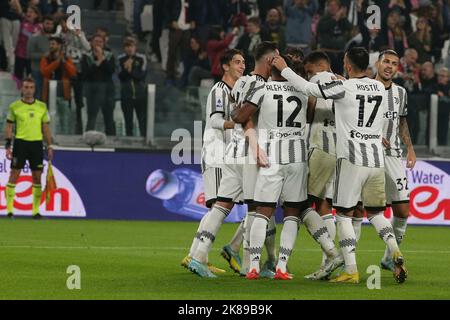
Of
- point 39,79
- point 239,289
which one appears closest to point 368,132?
point 239,289

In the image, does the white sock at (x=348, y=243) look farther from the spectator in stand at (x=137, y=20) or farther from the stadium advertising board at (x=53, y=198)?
the spectator in stand at (x=137, y=20)

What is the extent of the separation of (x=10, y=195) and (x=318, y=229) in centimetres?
996

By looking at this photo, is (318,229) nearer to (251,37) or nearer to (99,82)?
(99,82)

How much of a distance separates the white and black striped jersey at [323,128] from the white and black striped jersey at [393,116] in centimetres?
72

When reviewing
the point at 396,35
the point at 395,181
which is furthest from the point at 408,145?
the point at 396,35

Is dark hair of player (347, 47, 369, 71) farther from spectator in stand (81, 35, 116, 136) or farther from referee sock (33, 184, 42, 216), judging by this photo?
spectator in stand (81, 35, 116, 136)

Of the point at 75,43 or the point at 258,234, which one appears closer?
the point at 258,234

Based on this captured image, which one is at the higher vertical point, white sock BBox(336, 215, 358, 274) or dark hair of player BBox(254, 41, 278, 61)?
dark hair of player BBox(254, 41, 278, 61)

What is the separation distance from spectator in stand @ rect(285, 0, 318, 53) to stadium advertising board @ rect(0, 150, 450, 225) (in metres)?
4.28

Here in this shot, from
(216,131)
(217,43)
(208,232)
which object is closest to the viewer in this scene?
(208,232)

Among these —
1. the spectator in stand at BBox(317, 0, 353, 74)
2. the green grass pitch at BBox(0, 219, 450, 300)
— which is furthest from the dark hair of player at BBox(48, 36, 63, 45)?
the spectator in stand at BBox(317, 0, 353, 74)

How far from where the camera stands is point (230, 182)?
12703 mm

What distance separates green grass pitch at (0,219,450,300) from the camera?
10828 mm
